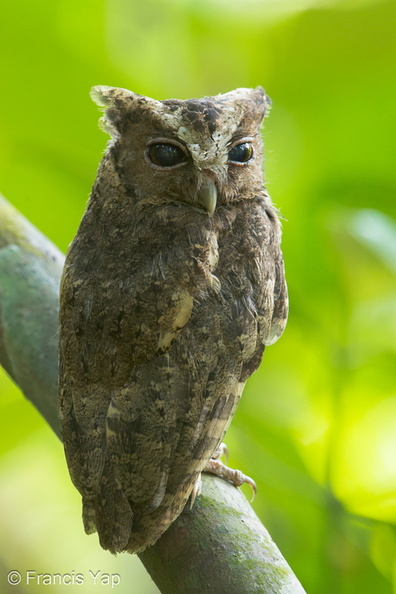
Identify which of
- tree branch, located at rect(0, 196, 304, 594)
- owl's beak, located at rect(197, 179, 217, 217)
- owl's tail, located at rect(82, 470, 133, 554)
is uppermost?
owl's beak, located at rect(197, 179, 217, 217)

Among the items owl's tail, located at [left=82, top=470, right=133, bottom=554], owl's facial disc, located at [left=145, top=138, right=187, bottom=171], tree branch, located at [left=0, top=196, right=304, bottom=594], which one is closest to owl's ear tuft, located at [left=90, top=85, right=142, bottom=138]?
owl's facial disc, located at [left=145, top=138, right=187, bottom=171]

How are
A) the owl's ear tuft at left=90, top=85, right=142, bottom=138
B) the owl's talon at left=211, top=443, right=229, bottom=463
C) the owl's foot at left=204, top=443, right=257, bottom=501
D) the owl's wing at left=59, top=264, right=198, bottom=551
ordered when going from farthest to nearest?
1. the owl's talon at left=211, top=443, right=229, bottom=463
2. the owl's foot at left=204, top=443, right=257, bottom=501
3. the owl's ear tuft at left=90, top=85, right=142, bottom=138
4. the owl's wing at left=59, top=264, right=198, bottom=551

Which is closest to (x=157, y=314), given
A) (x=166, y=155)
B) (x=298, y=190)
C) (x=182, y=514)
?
(x=166, y=155)

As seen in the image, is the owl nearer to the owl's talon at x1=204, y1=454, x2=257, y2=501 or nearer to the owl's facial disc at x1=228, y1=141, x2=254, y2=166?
the owl's facial disc at x1=228, y1=141, x2=254, y2=166

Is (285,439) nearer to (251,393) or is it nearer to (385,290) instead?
(251,393)

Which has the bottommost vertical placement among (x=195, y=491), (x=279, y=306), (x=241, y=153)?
(x=195, y=491)

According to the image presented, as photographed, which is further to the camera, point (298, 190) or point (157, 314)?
point (298, 190)

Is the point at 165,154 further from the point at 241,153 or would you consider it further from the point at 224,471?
the point at 224,471

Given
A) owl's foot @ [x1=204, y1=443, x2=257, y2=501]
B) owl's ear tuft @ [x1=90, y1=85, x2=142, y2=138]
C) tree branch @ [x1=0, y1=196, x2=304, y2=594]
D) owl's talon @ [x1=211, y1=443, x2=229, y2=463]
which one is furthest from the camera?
owl's talon @ [x1=211, y1=443, x2=229, y2=463]
